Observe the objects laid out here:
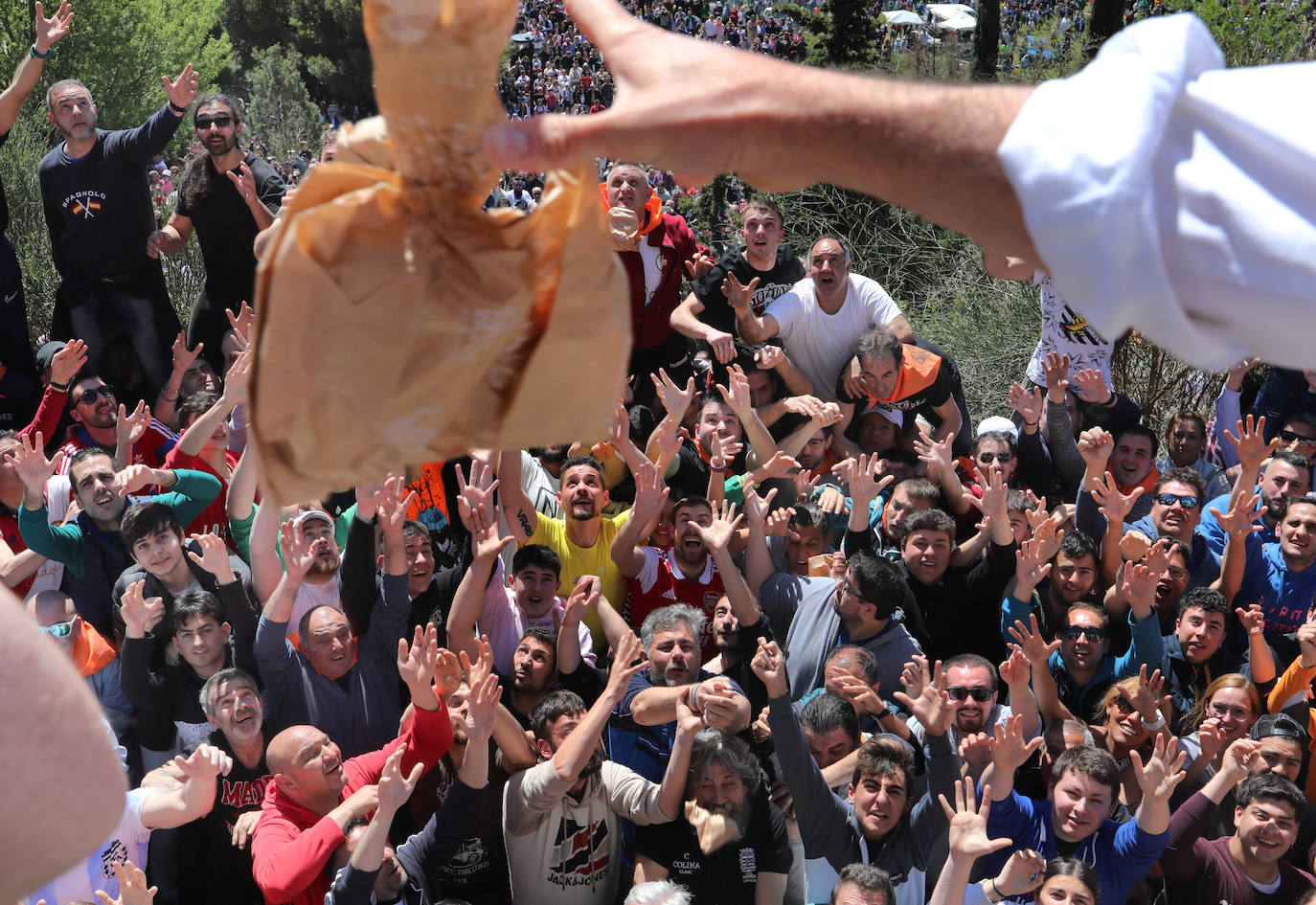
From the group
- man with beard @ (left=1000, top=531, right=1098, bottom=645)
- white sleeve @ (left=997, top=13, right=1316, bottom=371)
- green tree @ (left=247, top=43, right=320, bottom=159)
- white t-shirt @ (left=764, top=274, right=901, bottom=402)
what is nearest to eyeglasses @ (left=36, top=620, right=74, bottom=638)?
white t-shirt @ (left=764, top=274, right=901, bottom=402)

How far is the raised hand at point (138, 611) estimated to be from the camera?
4504mm

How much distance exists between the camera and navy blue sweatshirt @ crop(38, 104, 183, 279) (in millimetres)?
7004

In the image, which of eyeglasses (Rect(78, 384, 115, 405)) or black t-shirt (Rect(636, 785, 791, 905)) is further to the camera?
eyeglasses (Rect(78, 384, 115, 405))

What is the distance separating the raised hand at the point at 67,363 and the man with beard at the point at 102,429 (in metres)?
0.06

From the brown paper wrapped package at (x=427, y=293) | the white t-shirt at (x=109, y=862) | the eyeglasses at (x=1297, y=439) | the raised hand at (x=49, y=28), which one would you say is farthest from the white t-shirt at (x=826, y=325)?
the brown paper wrapped package at (x=427, y=293)

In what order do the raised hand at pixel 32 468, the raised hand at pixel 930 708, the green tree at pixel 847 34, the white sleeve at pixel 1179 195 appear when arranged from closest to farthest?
the white sleeve at pixel 1179 195 → the raised hand at pixel 930 708 → the raised hand at pixel 32 468 → the green tree at pixel 847 34

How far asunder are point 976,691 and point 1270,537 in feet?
7.23

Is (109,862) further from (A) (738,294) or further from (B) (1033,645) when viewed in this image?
(A) (738,294)

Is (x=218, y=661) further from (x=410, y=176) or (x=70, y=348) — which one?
(x=410, y=176)

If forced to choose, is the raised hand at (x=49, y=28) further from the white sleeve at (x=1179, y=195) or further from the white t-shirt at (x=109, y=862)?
the white sleeve at (x=1179, y=195)

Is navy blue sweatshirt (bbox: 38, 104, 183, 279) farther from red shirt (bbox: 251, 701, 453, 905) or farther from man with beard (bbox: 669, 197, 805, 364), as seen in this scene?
red shirt (bbox: 251, 701, 453, 905)

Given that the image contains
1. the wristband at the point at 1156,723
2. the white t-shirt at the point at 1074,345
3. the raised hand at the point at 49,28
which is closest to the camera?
the wristband at the point at 1156,723

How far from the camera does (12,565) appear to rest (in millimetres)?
5363

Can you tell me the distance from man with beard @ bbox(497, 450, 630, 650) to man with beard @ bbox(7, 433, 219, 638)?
140cm
